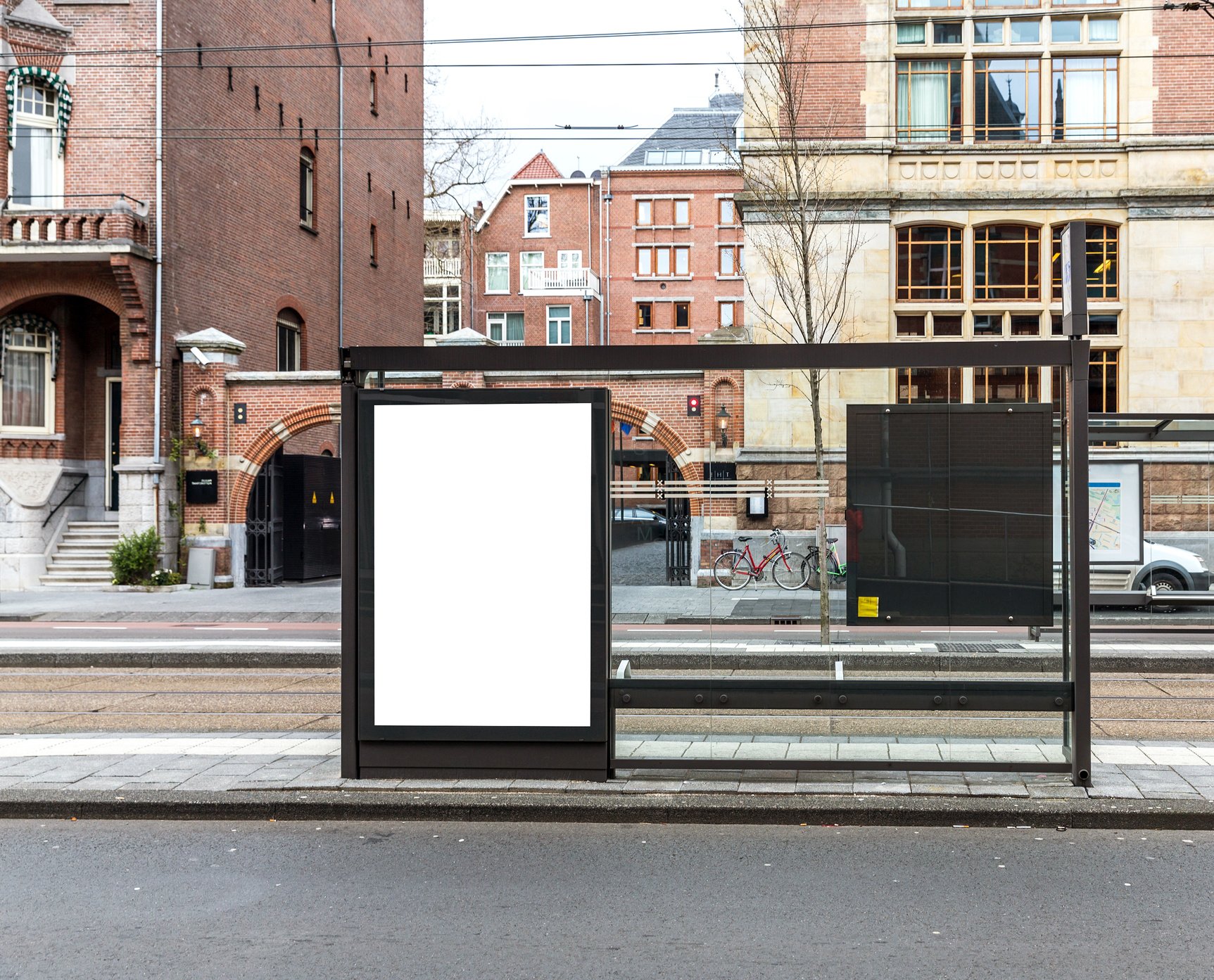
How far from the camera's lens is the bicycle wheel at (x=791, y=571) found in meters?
7.11

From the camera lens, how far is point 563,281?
59031 mm

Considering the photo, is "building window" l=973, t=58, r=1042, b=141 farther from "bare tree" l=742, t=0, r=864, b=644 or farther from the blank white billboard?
the blank white billboard

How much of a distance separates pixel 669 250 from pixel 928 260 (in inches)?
1374

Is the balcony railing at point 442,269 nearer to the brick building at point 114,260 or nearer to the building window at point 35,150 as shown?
the brick building at point 114,260

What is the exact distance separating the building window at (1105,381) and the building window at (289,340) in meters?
18.1

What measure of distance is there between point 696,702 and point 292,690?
587 cm

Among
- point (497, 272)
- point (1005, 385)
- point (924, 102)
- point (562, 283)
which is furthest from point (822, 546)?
point (497, 272)

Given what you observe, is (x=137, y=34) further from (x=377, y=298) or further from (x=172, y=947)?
(x=172, y=947)

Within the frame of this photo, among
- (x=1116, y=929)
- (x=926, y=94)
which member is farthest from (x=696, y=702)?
(x=926, y=94)

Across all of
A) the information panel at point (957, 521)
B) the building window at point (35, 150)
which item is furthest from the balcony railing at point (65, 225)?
the information panel at point (957, 521)

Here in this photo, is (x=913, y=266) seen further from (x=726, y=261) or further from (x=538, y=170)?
(x=538, y=170)

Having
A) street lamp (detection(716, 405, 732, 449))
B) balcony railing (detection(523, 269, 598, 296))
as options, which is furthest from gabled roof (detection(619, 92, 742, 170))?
street lamp (detection(716, 405, 732, 449))

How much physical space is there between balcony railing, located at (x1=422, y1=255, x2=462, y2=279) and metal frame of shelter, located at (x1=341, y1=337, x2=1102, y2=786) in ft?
173

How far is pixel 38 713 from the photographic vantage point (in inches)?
415
